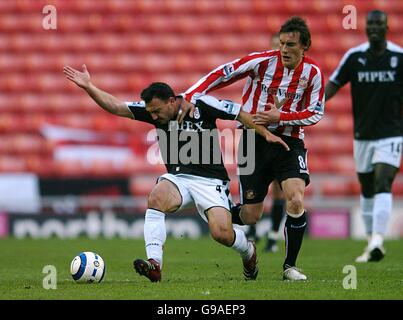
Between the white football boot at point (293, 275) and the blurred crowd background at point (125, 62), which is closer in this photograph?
the white football boot at point (293, 275)

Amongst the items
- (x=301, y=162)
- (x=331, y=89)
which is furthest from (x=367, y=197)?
(x=301, y=162)

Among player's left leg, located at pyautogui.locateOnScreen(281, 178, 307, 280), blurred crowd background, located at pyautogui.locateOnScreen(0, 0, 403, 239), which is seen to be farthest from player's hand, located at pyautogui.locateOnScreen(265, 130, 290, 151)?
blurred crowd background, located at pyautogui.locateOnScreen(0, 0, 403, 239)

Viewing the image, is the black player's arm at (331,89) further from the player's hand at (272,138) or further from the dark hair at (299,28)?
the player's hand at (272,138)

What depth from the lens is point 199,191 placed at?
6.85 metres

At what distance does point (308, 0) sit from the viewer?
56.7 ft

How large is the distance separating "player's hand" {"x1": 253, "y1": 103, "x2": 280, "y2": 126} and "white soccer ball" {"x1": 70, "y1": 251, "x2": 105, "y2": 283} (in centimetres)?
159

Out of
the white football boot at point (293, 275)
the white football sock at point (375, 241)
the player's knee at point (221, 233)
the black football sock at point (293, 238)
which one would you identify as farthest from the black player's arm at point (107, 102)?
the white football sock at point (375, 241)

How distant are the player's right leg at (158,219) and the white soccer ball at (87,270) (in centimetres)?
37

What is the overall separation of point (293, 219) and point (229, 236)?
0.56 meters

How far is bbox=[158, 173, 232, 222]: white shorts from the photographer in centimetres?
684

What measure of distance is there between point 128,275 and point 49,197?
718cm

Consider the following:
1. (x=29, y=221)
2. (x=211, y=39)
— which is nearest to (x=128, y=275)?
(x=29, y=221)

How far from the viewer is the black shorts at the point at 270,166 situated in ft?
23.4
